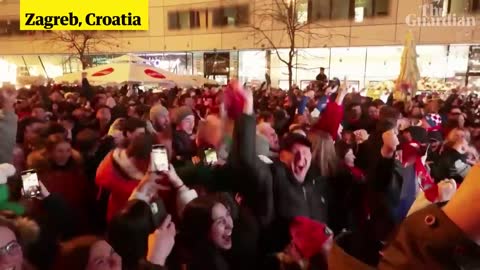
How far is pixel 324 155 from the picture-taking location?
13.7 ft

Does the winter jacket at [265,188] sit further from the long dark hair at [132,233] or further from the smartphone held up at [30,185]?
the smartphone held up at [30,185]

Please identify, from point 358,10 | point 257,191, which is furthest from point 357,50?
point 257,191

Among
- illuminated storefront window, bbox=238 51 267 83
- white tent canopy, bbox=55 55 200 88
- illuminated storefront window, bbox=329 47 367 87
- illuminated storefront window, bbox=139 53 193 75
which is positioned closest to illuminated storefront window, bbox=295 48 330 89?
illuminated storefront window, bbox=329 47 367 87

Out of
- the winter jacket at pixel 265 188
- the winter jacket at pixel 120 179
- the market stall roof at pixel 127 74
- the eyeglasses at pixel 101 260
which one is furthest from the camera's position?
the market stall roof at pixel 127 74

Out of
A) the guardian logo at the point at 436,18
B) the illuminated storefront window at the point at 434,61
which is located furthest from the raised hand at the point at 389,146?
the illuminated storefront window at the point at 434,61

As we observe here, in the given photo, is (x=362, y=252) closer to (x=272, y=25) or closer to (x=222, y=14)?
(x=272, y=25)

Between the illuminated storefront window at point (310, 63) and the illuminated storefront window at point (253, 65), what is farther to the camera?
the illuminated storefront window at point (253, 65)

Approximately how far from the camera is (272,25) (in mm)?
28594

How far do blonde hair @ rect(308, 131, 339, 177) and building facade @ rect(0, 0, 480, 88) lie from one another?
56.8ft

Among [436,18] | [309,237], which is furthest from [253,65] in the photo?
[309,237]

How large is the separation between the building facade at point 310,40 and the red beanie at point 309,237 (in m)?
18.4

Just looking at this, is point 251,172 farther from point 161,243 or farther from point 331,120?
point 331,120

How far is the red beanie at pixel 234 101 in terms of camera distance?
133 inches

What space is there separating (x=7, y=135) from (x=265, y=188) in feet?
Answer: 10.4
